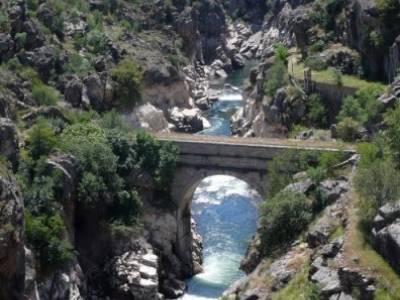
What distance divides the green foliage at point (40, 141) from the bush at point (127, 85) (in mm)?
22863

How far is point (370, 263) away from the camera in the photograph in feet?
154

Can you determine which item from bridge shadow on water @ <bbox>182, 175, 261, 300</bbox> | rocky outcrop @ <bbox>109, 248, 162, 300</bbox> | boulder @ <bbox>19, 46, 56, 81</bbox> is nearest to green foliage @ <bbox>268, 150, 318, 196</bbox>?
bridge shadow on water @ <bbox>182, 175, 261, 300</bbox>

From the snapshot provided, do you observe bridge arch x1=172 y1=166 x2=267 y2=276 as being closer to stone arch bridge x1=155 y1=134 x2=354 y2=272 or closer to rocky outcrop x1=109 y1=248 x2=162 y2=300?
stone arch bridge x1=155 y1=134 x2=354 y2=272

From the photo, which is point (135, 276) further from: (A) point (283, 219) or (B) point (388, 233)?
(B) point (388, 233)

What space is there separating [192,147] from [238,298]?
16494mm

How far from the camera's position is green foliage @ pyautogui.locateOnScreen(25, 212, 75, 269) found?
57.4 m

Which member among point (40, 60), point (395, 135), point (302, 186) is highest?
point (395, 135)

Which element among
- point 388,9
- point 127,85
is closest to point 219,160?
point 388,9

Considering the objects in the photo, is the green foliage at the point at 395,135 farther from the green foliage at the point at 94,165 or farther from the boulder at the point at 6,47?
the boulder at the point at 6,47

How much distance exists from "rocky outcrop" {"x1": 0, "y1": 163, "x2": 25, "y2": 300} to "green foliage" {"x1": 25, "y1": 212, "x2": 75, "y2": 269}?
6613 millimetres

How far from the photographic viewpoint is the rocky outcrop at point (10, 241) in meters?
47.2

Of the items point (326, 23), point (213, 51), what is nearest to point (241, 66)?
point (213, 51)

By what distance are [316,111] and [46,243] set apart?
2858 centimetres

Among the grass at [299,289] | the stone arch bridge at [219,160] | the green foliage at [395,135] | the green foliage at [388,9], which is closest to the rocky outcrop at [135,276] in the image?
the stone arch bridge at [219,160]
